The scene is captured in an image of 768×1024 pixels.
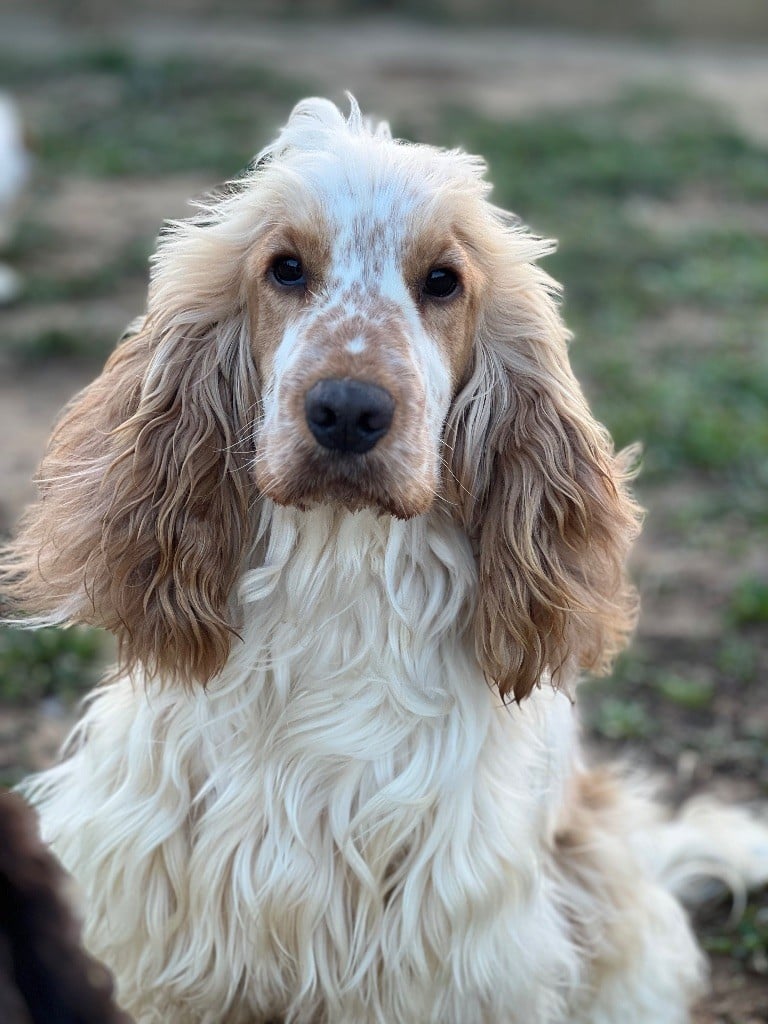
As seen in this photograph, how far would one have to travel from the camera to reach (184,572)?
2.79 m

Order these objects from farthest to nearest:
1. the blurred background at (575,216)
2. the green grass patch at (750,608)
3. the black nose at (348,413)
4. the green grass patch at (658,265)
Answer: the green grass patch at (658,265) < the green grass patch at (750,608) < the blurred background at (575,216) < the black nose at (348,413)

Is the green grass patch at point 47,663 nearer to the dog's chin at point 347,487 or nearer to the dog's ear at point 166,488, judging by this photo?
the dog's ear at point 166,488

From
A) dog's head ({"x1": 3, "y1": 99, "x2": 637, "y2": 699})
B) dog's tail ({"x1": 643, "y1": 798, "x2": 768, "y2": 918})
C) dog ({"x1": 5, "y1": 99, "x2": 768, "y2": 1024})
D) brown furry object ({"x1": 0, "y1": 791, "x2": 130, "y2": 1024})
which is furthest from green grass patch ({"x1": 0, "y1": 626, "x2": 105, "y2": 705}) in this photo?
brown furry object ({"x1": 0, "y1": 791, "x2": 130, "y2": 1024})

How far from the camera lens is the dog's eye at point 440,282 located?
274cm

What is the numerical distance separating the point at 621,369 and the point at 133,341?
175 inches

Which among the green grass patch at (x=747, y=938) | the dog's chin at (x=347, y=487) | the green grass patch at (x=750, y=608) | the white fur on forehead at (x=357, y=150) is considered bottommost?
the green grass patch at (x=747, y=938)

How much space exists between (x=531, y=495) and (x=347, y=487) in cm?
47

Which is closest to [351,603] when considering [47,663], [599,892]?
[599,892]

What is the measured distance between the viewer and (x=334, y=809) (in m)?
2.92

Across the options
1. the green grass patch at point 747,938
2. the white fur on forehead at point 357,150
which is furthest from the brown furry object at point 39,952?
the green grass patch at point 747,938

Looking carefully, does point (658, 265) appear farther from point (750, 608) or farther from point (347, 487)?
point (347, 487)

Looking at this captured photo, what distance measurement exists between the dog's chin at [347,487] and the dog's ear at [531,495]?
29 centimetres

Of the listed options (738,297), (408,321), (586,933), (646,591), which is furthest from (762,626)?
(738,297)

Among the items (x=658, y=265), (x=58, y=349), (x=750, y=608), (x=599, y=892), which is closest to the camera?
(x=599, y=892)
